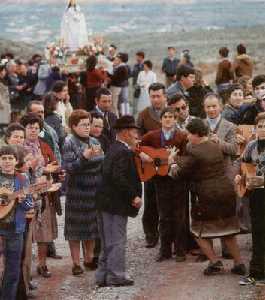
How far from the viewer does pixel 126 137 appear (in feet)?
24.1

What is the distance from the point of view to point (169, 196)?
8.01 meters

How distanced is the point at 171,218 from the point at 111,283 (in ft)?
3.31

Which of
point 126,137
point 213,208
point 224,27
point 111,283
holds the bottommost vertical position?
point 111,283

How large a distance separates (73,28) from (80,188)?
45.8 feet

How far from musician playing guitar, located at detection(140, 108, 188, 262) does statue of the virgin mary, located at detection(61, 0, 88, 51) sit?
1295 centimetres

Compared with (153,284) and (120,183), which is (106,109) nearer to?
(120,183)

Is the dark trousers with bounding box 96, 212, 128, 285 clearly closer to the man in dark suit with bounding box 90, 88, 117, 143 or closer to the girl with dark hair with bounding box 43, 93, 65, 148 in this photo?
the man in dark suit with bounding box 90, 88, 117, 143

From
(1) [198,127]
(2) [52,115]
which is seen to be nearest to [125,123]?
(1) [198,127]

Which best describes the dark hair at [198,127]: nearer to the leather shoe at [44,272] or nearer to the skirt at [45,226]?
the skirt at [45,226]

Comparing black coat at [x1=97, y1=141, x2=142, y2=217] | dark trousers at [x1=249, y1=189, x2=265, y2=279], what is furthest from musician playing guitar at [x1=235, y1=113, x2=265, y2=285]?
black coat at [x1=97, y1=141, x2=142, y2=217]

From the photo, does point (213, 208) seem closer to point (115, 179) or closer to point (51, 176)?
point (115, 179)

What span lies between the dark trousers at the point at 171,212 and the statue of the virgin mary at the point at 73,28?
42.6 ft

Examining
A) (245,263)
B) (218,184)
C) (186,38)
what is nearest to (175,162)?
(218,184)

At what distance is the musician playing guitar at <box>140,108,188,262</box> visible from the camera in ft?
26.1
